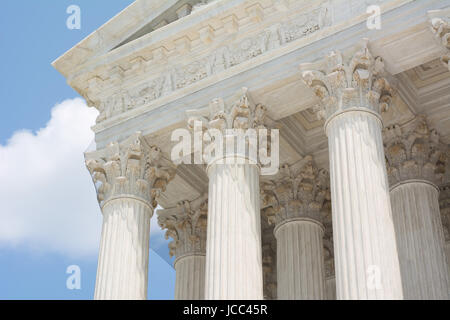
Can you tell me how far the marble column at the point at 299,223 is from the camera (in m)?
32.1

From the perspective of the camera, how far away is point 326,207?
112ft

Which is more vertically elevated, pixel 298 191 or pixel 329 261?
pixel 298 191

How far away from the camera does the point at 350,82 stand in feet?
90.1

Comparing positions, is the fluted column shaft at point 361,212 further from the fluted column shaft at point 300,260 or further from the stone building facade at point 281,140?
the fluted column shaft at point 300,260

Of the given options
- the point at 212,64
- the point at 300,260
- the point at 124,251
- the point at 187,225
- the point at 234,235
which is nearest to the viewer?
the point at 234,235

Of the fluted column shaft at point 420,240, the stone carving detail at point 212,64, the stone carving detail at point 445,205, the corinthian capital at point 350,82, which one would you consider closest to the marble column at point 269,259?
the stone carving detail at point 445,205

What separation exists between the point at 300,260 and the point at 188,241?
533 centimetres

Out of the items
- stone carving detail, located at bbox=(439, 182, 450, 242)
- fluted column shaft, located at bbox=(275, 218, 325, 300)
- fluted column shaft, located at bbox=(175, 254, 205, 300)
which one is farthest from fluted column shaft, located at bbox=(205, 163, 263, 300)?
stone carving detail, located at bbox=(439, 182, 450, 242)

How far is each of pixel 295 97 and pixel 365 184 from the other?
5.71 m

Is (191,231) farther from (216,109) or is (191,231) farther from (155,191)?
(216,109)

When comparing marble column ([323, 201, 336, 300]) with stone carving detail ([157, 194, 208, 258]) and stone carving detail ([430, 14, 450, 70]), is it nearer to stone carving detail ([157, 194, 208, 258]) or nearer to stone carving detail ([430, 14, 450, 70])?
stone carving detail ([157, 194, 208, 258])

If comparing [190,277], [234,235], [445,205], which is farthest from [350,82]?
[190,277]

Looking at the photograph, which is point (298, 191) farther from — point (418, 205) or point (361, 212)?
point (361, 212)
